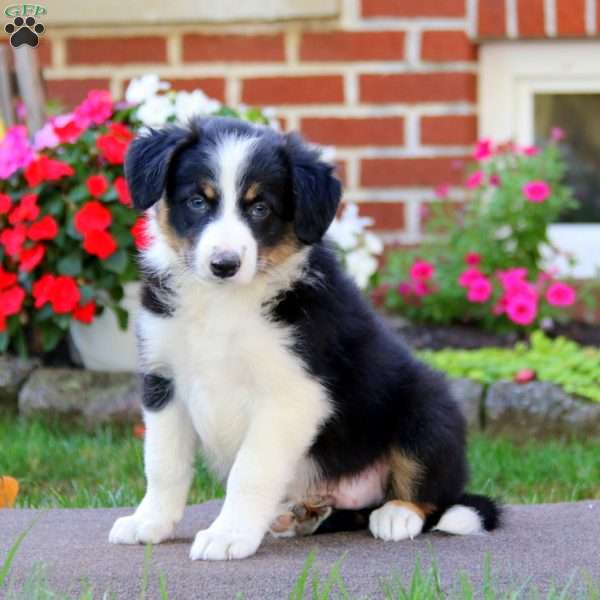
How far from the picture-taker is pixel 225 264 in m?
3.22

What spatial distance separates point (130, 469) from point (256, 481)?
5.69 feet

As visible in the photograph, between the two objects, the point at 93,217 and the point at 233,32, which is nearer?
the point at 93,217

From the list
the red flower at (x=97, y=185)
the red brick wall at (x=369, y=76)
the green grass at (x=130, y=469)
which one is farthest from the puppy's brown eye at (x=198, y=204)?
the red brick wall at (x=369, y=76)

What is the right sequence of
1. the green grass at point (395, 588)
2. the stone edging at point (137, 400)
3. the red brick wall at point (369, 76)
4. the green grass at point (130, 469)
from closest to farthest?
the green grass at point (395, 588) < the green grass at point (130, 469) < the stone edging at point (137, 400) < the red brick wall at point (369, 76)

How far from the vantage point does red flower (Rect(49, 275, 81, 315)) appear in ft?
18.2

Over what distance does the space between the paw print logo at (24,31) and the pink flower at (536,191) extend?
2485 mm

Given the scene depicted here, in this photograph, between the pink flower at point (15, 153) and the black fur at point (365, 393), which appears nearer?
the black fur at point (365, 393)

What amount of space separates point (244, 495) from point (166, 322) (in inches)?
20.5

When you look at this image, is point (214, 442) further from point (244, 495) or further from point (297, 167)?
point (297, 167)

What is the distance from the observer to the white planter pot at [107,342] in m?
5.83

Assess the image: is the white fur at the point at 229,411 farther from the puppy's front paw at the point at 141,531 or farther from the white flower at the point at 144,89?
the white flower at the point at 144,89

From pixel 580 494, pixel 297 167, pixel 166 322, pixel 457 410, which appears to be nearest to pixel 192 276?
pixel 166 322

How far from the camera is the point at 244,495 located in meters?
3.31

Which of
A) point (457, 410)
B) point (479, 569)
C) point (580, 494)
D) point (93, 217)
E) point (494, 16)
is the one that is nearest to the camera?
point (479, 569)
